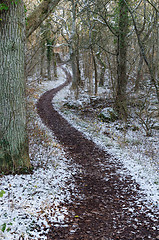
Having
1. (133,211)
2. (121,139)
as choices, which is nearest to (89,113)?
(121,139)

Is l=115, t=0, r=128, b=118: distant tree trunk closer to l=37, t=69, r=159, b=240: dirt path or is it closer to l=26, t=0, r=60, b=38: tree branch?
l=37, t=69, r=159, b=240: dirt path

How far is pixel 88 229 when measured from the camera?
3.83 metres

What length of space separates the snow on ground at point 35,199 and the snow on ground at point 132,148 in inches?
77.9

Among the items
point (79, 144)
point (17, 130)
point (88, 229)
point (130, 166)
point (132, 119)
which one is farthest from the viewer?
point (132, 119)

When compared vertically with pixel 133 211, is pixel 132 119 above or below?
above

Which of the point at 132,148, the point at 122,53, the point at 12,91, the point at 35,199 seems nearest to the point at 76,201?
the point at 35,199

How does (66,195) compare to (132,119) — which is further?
(132,119)

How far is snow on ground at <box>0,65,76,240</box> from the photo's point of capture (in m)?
3.45

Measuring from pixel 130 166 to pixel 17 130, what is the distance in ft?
12.6

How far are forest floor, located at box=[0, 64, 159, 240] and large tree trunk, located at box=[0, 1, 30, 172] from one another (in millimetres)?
547

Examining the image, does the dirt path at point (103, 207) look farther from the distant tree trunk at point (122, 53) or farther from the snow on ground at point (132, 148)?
the distant tree trunk at point (122, 53)

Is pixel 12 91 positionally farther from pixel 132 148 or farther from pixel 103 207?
pixel 132 148

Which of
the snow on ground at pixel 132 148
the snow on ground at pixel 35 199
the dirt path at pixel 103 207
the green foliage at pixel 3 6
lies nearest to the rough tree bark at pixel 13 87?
the green foliage at pixel 3 6

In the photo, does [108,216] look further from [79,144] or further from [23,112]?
[79,144]
